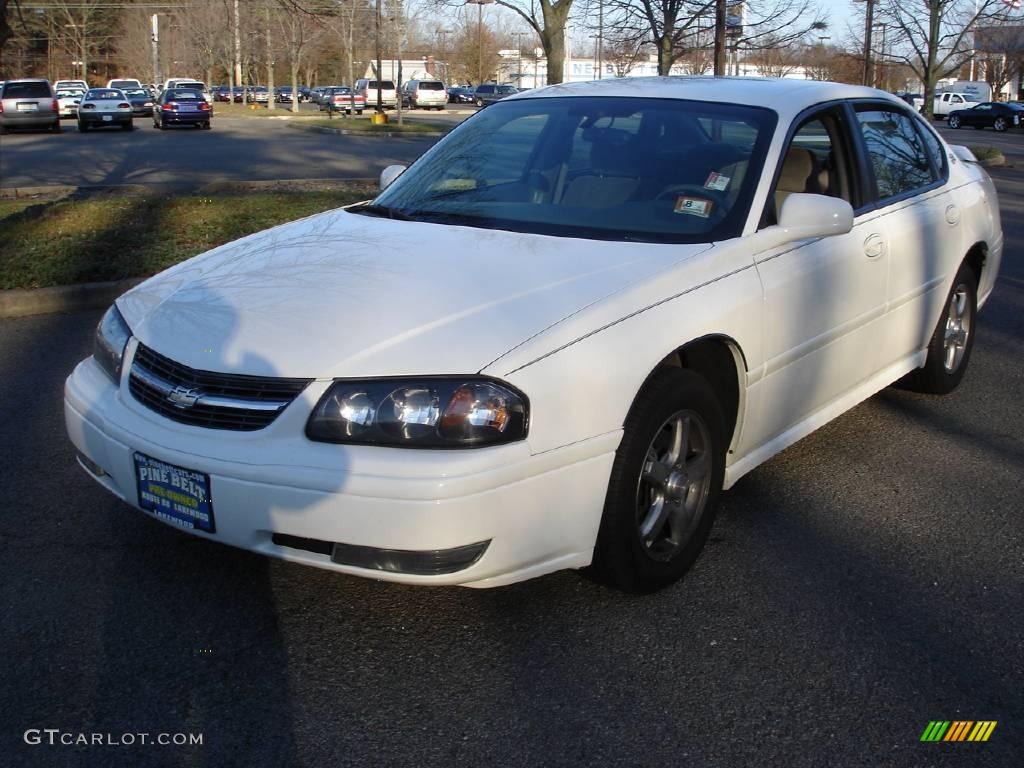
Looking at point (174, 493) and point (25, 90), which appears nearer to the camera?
point (174, 493)

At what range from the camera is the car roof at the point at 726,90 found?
173 inches

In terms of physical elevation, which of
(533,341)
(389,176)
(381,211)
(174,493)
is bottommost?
(174,493)

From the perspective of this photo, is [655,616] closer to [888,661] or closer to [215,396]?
[888,661]

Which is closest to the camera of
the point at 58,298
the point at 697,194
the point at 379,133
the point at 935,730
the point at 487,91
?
the point at 935,730

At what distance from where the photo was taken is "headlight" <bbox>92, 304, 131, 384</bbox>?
3574mm

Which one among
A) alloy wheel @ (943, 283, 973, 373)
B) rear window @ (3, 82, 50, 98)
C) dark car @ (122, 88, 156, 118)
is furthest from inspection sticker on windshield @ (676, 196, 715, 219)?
dark car @ (122, 88, 156, 118)

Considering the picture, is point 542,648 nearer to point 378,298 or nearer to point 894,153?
point 378,298

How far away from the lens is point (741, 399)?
379 centimetres

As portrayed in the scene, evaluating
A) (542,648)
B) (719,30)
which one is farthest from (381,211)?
(719,30)

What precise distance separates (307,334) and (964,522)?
2.68 m

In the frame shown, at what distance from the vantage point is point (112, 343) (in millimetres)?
3664

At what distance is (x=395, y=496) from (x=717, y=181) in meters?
1.92

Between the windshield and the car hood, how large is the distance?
23 cm

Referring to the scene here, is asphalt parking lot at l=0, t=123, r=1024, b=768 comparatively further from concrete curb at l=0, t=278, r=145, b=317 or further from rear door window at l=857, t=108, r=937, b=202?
concrete curb at l=0, t=278, r=145, b=317
